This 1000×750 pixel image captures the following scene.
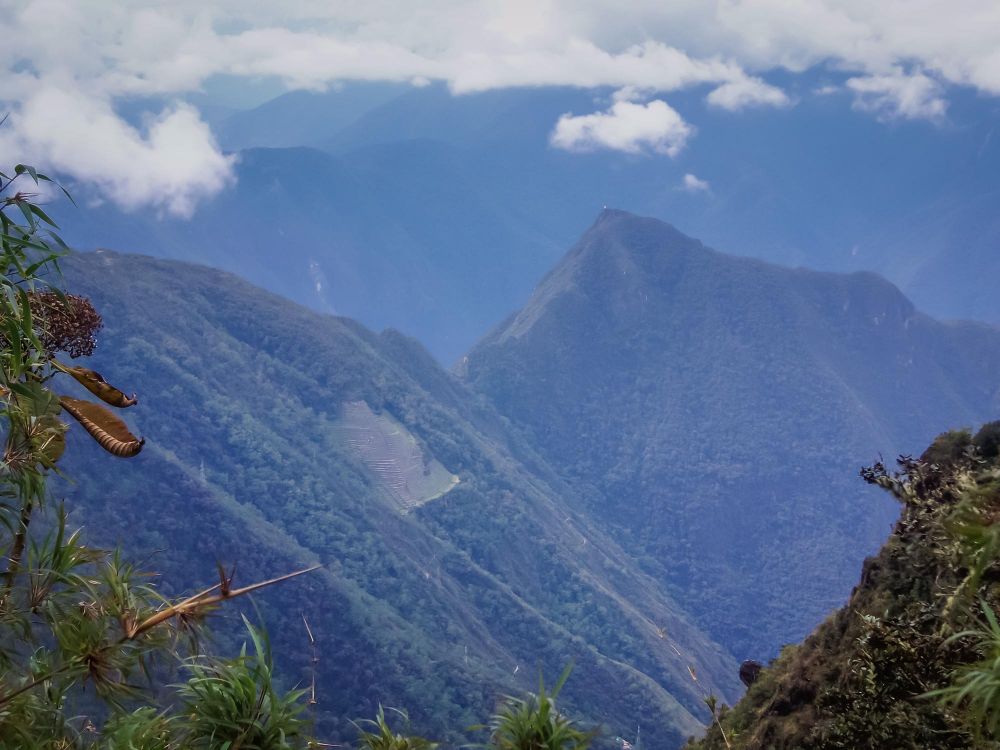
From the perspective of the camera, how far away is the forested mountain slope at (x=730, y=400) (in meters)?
128

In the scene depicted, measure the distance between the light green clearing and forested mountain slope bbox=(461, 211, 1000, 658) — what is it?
4456 cm

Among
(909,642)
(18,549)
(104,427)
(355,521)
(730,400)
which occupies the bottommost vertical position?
(18,549)

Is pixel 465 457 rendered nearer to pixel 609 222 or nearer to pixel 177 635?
pixel 609 222

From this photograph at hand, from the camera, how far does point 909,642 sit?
10586 mm

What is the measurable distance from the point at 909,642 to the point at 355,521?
7316cm

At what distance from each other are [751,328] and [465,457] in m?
82.1

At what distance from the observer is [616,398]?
16362 cm

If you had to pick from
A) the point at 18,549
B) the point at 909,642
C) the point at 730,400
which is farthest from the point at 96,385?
the point at 730,400

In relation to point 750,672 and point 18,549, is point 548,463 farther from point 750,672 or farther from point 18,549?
point 18,549

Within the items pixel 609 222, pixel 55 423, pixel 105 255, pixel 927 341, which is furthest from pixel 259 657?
pixel 927 341

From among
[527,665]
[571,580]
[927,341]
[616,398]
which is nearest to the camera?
[527,665]

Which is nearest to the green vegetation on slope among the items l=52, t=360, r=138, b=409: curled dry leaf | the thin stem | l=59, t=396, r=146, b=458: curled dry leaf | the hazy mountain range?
the hazy mountain range

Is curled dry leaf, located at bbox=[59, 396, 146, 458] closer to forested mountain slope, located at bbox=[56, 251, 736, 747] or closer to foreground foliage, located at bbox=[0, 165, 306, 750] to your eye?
foreground foliage, located at bbox=[0, 165, 306, 750]

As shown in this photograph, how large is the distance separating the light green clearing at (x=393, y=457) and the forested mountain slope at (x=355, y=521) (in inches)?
11.1
